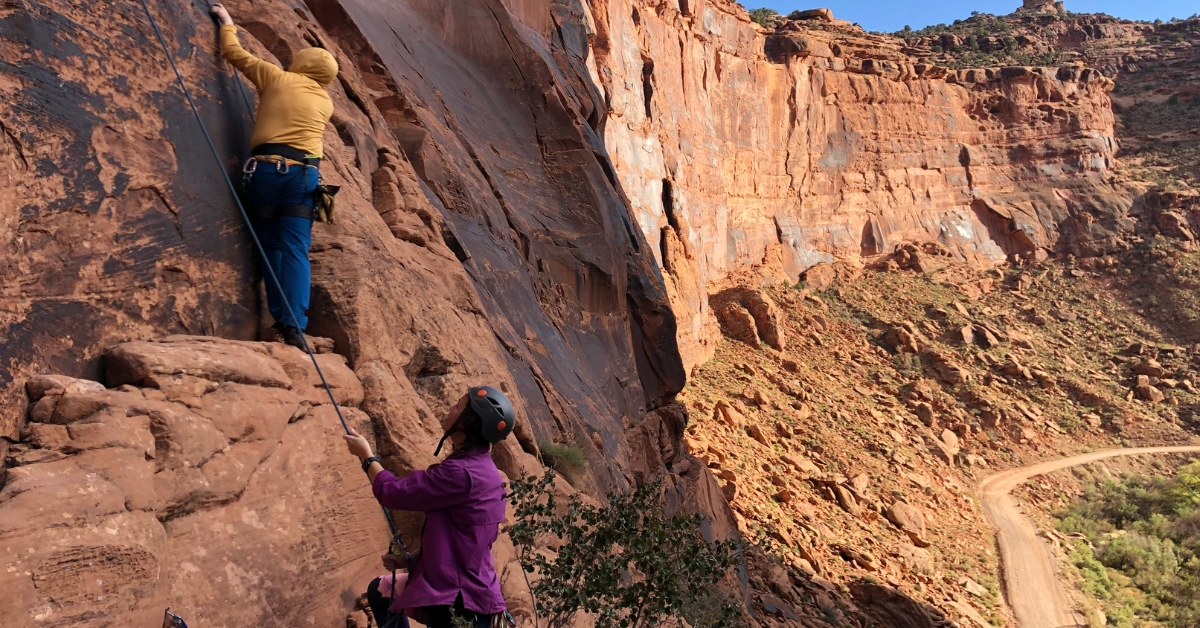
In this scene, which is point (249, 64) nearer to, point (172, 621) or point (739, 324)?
point (172, 621)

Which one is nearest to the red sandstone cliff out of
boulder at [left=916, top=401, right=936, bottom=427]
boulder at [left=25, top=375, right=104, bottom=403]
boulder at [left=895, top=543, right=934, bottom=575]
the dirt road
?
boulder at [left=25, top=375, right=104, bottom=403]

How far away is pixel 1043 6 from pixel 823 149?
58.0 metres

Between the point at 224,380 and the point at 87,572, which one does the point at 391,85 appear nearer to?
the point at 224,380

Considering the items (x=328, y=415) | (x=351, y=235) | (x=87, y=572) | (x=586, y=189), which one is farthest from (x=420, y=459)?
(x=586, y=189)

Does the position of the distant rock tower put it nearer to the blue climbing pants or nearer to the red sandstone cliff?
the red sandstone cliff

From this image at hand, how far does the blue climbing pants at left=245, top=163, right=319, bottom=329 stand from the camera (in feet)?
14.6

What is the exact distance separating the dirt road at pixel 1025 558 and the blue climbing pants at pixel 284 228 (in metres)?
18.3

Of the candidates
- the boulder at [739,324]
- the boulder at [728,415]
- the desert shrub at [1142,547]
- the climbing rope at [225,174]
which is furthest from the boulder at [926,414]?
the climbing rope at [225,174]

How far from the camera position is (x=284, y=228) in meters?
4.51

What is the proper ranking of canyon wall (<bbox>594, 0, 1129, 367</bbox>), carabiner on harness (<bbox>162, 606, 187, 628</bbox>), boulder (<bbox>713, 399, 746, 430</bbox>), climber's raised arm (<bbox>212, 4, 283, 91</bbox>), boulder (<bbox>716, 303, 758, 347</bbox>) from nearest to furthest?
carabiner on harness (<bbox>162, 606, 187, 628</bbox>), climber's raised arm (<bbox>212, 4, 283, 91</bbox>), boulder (<bbox>713, 399, 746, 430</bbox>), canyon wall (<bbox>594, 0, 1129, 367</bbox>), boulder (<bbox>716, 303, 758, 347</bbox>)

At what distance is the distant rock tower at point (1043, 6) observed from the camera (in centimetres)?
7878

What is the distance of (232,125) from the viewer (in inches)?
187

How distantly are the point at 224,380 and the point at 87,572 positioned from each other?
1.12m

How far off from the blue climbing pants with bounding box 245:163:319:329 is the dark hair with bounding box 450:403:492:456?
4.73 ft
